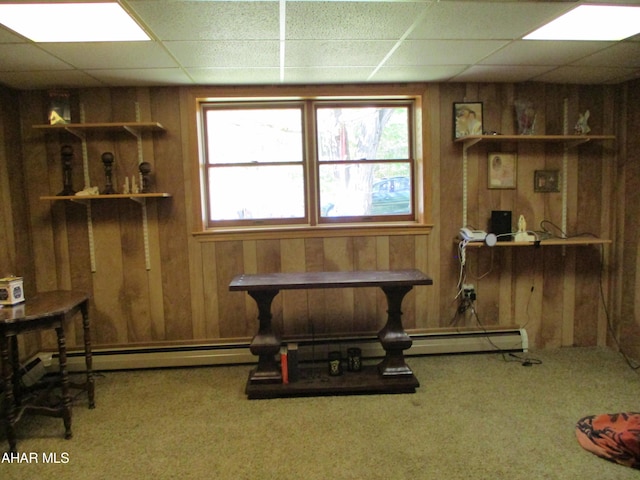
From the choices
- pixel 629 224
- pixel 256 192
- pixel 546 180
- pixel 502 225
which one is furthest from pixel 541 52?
pixel 256 192

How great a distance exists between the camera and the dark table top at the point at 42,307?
2047 mm

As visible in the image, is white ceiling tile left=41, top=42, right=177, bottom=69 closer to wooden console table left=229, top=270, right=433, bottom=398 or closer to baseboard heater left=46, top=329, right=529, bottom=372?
wooden console table left=229, top=270, right=433, bottom=398

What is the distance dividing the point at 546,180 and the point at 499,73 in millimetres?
997

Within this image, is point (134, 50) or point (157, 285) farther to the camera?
point (157, 285)

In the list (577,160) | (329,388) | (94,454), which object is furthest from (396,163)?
(94,454)

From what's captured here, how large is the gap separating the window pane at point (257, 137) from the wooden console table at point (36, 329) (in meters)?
1.56

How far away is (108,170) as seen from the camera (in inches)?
117

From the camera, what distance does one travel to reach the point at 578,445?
205 centimetres

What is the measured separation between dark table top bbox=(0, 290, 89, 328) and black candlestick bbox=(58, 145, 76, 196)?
31.8 inches

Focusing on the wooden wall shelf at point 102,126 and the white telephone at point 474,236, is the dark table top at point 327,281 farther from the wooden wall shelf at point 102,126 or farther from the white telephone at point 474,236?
the wooden wall shelf at point 102,126

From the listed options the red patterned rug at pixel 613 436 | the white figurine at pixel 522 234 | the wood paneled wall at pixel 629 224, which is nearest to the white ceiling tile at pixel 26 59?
the white figurine at pixel 522 234

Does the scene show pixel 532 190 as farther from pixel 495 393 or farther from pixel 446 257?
A: pixel 495 393

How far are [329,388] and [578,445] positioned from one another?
145 cm

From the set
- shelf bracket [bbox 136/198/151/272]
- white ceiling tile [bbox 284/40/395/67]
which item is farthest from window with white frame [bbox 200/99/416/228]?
white ceiling tile [bbox 284/40/395/67]
